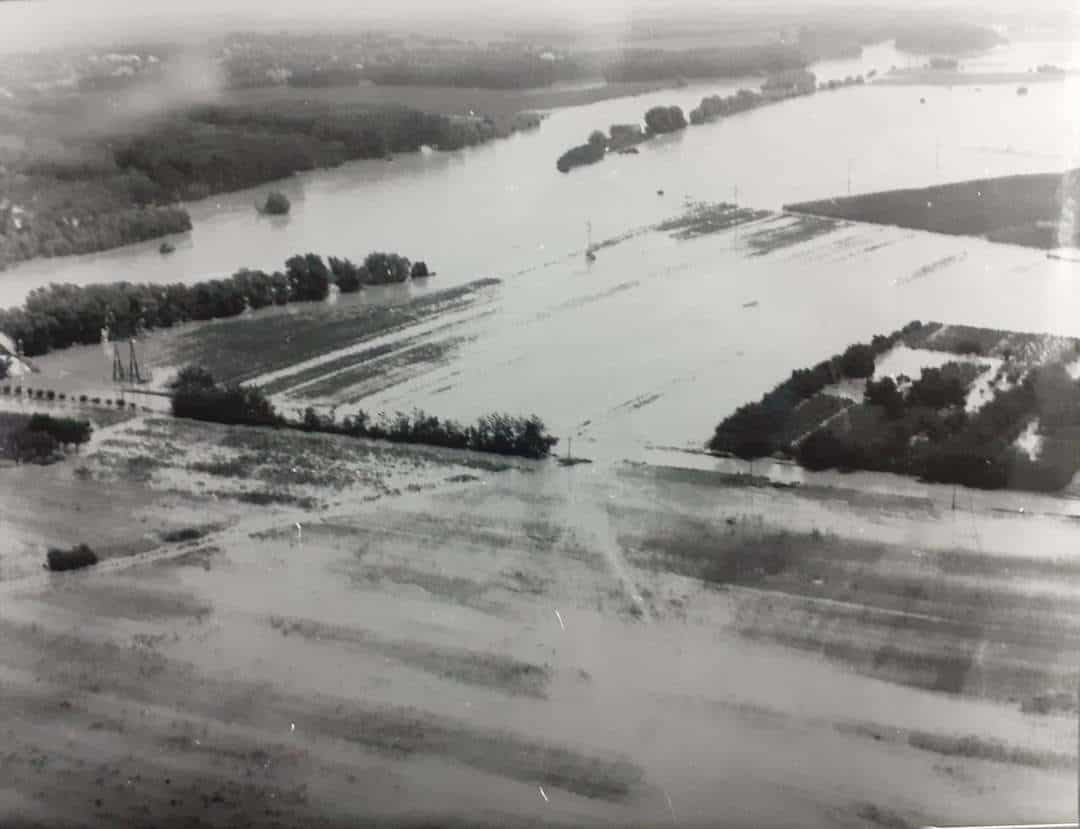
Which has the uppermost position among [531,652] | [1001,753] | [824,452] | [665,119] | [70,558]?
[665,119]

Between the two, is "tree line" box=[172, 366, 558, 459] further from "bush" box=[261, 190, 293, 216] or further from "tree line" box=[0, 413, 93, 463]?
"bush" box=[261, 190, 293, 216]

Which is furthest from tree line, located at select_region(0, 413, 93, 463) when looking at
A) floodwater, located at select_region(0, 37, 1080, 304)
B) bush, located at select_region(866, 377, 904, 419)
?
bush, located at select_region(866, 377, 904, 419)

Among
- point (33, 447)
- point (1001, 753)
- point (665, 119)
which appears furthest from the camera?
point (665, 119)

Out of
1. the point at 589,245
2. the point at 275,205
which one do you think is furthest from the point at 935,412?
the point at 275,205

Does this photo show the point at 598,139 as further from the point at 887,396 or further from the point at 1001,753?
the point at 1001,753

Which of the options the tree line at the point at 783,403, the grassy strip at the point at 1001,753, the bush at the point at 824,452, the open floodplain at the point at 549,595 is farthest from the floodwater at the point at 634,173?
the grassy strip at the point at 1001,753
